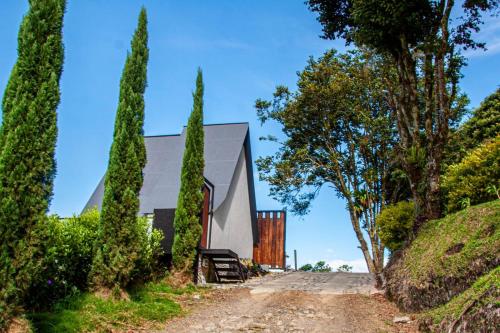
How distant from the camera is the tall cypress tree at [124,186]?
28.8 feet

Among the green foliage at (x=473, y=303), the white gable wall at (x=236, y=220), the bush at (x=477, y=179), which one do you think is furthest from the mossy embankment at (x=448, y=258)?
the white gable wall at (x=236, y=220)

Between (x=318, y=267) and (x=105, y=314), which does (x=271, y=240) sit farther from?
(x=105, y=314)

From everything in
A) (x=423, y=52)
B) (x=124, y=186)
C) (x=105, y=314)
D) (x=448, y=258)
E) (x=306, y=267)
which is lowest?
(x=306, y=267)

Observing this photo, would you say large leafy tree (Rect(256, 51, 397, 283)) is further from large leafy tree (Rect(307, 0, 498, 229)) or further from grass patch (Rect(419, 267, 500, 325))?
grass patch (Rect(419, 267, 500, 325))

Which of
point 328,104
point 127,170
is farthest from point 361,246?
point 127,170

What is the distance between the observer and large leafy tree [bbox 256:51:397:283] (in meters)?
19.3

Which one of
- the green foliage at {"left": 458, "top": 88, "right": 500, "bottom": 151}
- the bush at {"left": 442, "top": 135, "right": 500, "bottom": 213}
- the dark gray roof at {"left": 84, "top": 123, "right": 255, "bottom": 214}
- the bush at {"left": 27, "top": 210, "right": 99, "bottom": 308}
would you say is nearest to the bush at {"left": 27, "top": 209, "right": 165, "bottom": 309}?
the bush at {"left": 27, "top": 210, "right": 99, "bottom": 308}

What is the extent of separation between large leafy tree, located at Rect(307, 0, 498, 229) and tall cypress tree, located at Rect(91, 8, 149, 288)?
605cm

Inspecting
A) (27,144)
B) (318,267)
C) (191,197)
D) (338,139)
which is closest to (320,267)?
(318,267)

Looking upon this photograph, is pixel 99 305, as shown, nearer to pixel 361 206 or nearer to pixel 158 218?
pixel 158 218

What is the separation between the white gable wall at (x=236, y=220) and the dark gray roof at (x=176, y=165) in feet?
2.22

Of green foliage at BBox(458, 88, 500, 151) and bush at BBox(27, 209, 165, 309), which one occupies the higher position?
green foliage at BBox(458, 88, 500, 151)

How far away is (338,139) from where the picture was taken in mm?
21172

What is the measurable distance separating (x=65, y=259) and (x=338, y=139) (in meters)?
15.6
